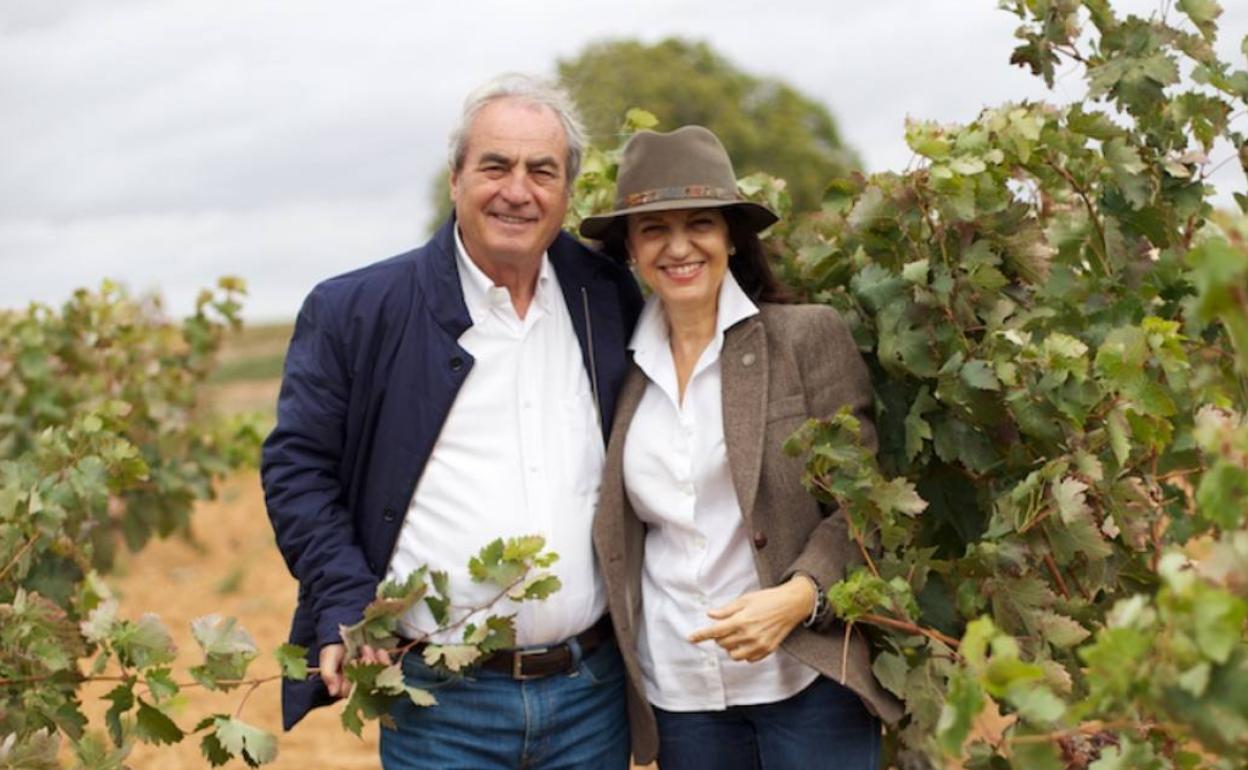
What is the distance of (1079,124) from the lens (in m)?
3.38

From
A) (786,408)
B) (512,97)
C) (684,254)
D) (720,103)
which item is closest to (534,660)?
(786,408)

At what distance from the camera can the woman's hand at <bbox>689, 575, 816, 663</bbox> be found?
9.55ft

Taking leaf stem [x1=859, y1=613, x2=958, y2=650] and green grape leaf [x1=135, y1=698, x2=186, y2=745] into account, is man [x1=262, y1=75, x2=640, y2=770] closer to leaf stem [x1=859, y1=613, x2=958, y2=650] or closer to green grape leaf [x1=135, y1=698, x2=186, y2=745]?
green grape leaf [x1=135, y1=698, x2=186, y2=745]

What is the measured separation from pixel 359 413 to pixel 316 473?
0.50 feet

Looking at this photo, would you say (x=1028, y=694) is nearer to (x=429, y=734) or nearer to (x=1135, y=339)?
(x=1135, y=339)

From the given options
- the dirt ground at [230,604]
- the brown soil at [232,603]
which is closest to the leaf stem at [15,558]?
the dirt ground at [230,604]

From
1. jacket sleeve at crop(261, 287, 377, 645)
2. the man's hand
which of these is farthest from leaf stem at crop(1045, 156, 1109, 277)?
the man's hand

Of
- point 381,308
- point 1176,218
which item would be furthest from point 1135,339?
point 381,308

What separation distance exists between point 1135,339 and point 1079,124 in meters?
0.68

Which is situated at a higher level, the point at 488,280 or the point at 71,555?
the point at 488,280

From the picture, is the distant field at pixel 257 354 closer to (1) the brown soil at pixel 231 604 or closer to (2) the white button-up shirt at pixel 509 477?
(1) the brown soil at pixel 231 604

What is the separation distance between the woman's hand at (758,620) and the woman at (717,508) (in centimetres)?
4

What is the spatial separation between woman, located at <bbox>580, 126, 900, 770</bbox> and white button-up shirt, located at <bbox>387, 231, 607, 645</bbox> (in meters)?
0.08

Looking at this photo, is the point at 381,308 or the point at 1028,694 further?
the point at 381,308
